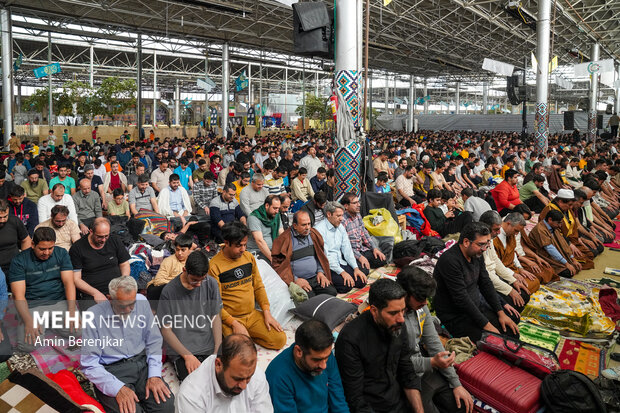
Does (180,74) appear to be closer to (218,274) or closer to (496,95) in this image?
(218,274)

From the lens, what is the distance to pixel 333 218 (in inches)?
226

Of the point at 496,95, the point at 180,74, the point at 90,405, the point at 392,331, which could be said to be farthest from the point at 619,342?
the point at 496,95

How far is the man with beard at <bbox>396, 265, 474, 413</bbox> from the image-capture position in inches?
132

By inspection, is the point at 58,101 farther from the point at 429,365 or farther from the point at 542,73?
the point at 429,365

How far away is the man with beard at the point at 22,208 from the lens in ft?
20.1

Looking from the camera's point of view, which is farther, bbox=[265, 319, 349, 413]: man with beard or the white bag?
the white bag

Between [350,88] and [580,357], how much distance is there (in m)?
4.51

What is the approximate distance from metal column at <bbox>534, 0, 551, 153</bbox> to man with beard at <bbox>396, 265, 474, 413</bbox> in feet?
46.7

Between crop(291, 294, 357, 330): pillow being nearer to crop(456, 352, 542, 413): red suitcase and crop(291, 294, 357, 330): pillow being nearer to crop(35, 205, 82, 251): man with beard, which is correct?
crop(456, 352, 542, 413): red suitcase

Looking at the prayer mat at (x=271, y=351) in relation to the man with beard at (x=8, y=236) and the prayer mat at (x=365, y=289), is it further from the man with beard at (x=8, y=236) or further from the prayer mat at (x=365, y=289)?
the man with beard at (x=8, y=236)

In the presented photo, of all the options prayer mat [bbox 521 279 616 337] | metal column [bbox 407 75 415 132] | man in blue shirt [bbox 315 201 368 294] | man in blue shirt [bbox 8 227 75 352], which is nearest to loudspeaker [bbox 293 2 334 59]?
man in blue shirt [bbox 315 201 368 294]

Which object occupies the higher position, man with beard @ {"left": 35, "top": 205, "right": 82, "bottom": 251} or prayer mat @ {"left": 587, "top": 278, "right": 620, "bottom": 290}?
man with beard @ {"left": 35, "top": 205, "right": 82, "bottom": 251}

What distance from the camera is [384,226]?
279 inches

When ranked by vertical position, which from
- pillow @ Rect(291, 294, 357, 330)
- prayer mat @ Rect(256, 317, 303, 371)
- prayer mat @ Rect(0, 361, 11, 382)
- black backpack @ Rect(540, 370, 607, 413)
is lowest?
prayer mat @ Rect(256, 317, 303, 371)
